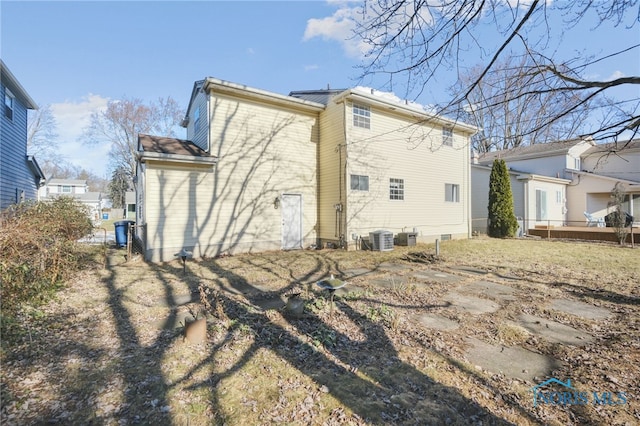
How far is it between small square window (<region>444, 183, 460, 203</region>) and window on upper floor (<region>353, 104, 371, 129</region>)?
18.0 ft

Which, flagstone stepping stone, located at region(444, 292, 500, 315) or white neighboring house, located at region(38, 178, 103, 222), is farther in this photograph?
white neighboring house, located at region(38, 178, 103, 222)

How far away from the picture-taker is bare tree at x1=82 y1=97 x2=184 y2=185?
23875 millimetres

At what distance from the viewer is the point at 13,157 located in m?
11.0

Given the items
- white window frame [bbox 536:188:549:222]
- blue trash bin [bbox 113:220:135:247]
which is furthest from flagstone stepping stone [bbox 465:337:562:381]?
white window frame [bbox 536:188:549:222]

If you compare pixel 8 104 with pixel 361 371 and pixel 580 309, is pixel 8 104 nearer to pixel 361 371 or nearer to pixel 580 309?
pixel 361 371

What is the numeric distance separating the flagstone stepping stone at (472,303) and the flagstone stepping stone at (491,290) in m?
0.39

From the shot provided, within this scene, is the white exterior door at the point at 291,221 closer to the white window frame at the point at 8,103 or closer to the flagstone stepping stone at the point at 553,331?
the flagstone stepping stone at the point at 553,331

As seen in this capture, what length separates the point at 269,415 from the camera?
7.67 ft

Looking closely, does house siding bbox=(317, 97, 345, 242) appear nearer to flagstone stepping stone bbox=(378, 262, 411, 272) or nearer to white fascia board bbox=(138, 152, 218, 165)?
flagstone stepping stone bbox=(378, 262, 411, 272)

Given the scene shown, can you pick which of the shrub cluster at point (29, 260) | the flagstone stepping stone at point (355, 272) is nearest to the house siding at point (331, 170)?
the flagstone stepping stone at point (355, 272)

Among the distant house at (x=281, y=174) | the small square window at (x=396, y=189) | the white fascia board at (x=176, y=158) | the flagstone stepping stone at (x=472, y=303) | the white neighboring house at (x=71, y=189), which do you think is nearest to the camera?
the flagstone stepping stone at (x=472, y=303)

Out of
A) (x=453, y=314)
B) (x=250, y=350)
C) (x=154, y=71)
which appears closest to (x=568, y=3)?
(x=453, y=314)

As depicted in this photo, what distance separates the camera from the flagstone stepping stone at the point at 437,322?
4082mm

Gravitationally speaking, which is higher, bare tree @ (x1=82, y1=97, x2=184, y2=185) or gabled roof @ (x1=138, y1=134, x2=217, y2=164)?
bare tree @ (x1=82, y1=97, x2=184, y2=185)
